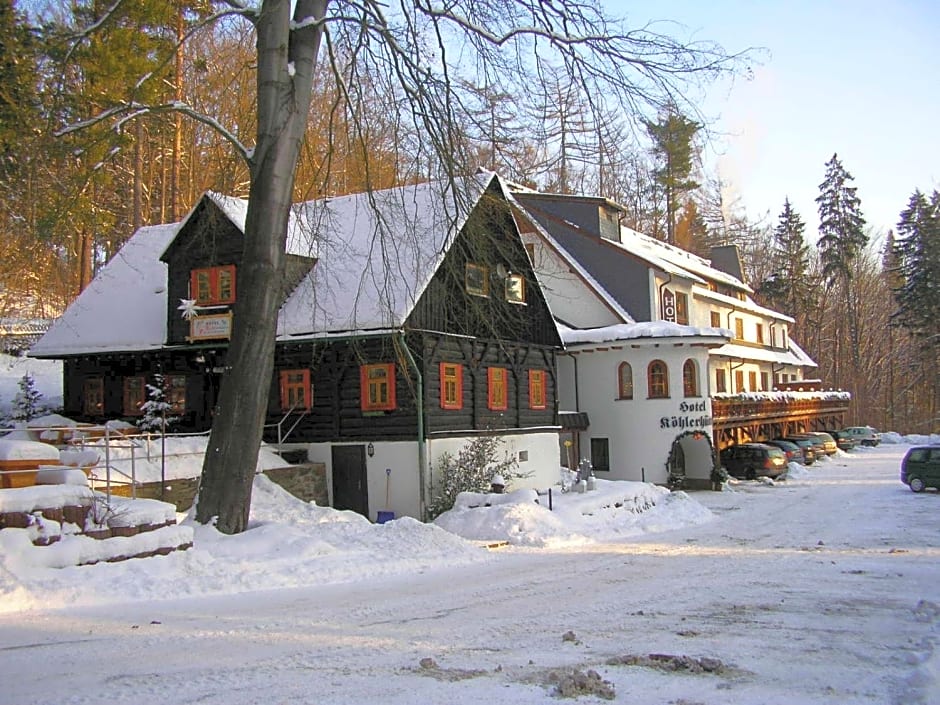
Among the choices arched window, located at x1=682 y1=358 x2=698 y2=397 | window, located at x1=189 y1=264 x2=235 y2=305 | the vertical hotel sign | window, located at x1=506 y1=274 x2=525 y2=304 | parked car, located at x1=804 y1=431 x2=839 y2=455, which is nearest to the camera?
window, located at x1=189 y1=264 x2=235 y2=305

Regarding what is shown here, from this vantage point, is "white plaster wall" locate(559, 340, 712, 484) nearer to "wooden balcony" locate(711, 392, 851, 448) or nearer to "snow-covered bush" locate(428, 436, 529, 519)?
"wooden balcony" locate(711, 392, 851, 448)

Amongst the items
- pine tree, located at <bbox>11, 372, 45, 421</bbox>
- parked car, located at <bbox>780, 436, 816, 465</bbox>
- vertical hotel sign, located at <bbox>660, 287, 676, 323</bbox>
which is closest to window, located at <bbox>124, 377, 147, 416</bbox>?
pine tree, located at <bbox>11, 372, 45, 421</bbox>

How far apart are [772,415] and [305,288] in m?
25.4

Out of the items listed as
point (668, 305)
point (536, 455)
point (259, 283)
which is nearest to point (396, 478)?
point (536, 455)

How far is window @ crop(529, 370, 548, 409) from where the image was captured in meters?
29.2

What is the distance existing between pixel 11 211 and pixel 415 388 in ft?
34.4

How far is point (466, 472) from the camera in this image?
2322cm

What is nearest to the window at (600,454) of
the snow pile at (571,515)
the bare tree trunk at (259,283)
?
the snow pile at (571,515)

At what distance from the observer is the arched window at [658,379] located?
33.3 meters

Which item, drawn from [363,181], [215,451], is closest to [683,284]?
[363,181]

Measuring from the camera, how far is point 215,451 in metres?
14.2

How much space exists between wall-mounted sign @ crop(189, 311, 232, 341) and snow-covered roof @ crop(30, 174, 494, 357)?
169 centimetres

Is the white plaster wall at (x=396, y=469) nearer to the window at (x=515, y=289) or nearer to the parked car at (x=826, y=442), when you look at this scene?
the window at (x=515, y=289)

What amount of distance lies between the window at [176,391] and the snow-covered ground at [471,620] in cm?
1271
